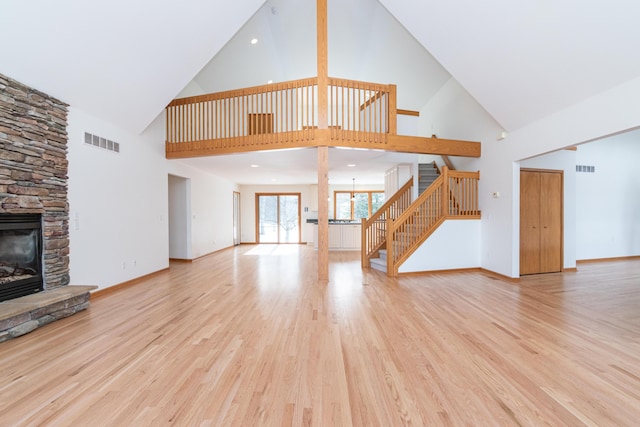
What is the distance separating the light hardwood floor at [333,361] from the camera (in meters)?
1.70

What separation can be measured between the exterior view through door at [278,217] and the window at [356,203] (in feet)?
5.31

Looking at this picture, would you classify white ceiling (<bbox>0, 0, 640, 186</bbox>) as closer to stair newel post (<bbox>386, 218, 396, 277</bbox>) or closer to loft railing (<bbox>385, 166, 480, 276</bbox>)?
loft railing (<bbox>385, 166, 480, 276</bbox>)

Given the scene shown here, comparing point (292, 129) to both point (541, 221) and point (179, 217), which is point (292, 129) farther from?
point (541, 221)

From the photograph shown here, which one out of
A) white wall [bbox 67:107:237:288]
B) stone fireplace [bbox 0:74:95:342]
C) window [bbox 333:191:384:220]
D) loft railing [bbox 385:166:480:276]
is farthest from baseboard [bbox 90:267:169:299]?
window [bbox 333:191:384:220]

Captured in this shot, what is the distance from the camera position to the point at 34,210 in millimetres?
3328

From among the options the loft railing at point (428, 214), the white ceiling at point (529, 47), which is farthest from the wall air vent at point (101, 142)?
the white ceiling at point (529, 47)

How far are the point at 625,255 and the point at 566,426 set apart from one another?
8.07m

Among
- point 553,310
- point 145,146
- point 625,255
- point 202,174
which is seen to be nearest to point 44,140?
point 145,146

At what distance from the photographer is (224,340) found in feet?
8.75

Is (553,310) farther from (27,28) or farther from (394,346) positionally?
(27,28)

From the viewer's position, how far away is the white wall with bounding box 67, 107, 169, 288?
3873 mm

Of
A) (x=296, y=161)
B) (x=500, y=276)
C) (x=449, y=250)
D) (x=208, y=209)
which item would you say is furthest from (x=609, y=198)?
(x=208, y=209)

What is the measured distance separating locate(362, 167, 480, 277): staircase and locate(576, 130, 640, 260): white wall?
281cm

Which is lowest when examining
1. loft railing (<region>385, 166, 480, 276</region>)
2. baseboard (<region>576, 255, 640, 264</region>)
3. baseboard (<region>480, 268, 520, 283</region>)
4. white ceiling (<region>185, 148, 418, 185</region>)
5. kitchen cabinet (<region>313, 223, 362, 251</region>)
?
baseboard (<region>480, 268, 520, 283</region>)
